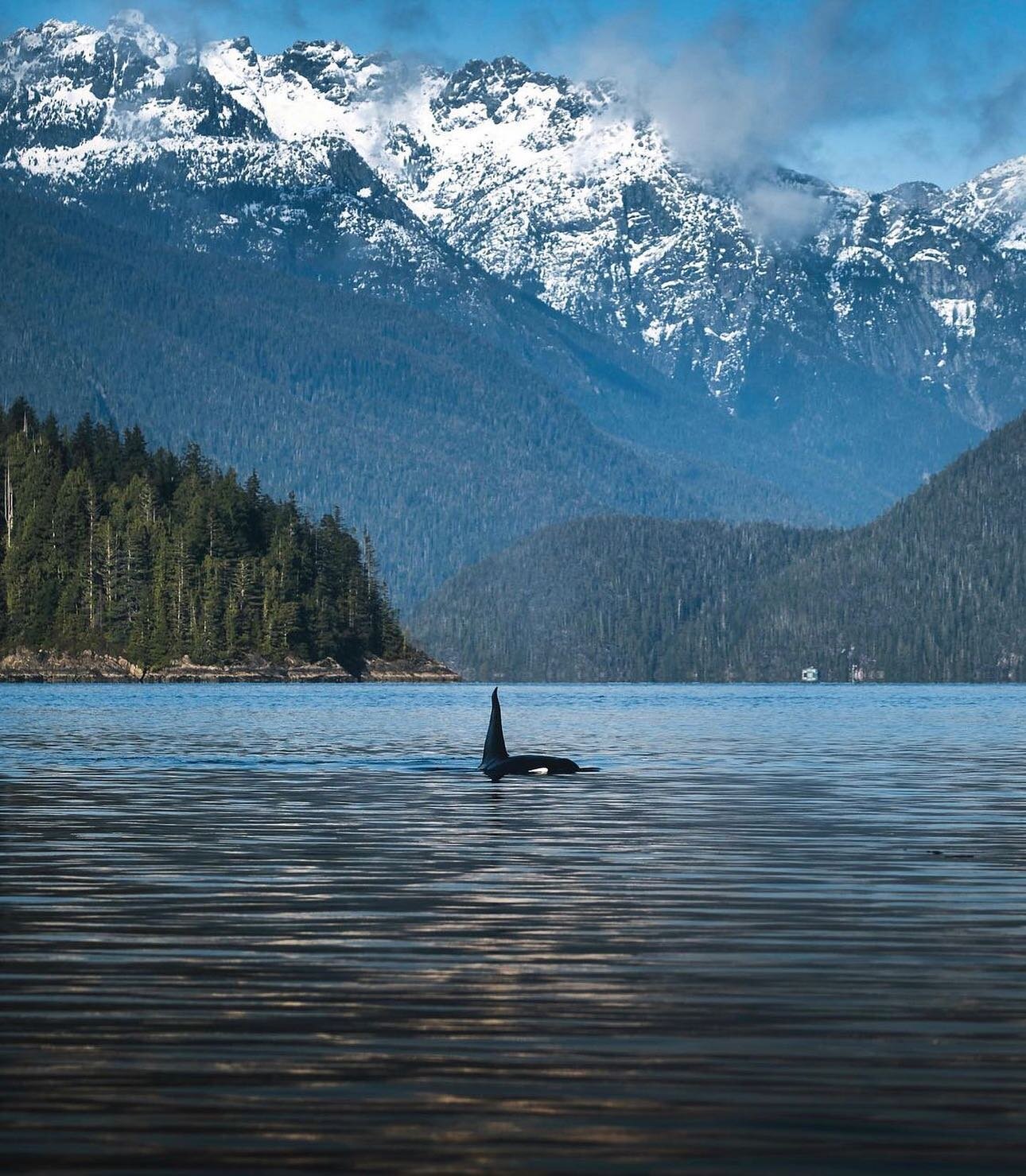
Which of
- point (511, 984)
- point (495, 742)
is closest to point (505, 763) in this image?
point (495, 742)

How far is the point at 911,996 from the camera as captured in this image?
82.6 feet

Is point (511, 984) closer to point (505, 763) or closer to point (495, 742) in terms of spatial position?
point (505, 763)

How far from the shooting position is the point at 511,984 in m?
25.9

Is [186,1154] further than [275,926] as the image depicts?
No

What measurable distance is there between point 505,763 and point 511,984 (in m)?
44.2

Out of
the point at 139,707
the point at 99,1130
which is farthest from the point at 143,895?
the point at 139,707

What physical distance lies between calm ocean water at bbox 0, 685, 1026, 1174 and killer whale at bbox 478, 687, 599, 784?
10.4m

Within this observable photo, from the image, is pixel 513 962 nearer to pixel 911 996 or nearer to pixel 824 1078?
pixel 911 996

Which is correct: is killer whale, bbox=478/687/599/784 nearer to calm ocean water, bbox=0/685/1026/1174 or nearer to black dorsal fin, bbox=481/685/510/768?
black dorsal fin, bbox=481/685/510/768

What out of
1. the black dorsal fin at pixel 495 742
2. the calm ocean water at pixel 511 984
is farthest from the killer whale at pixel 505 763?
the calm ocean water at pixel 511 984

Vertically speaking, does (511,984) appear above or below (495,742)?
below

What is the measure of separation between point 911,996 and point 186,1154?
10154 millimetres

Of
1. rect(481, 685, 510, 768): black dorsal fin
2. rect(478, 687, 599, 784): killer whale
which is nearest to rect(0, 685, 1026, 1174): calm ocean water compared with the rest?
rect(478, 687, 599, 784): killer whale

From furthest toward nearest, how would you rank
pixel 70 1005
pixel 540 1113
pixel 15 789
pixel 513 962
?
1. pixel 15 789
2. pixel 513 962
3. pixel 70 1005
4. pixel 540 1113
